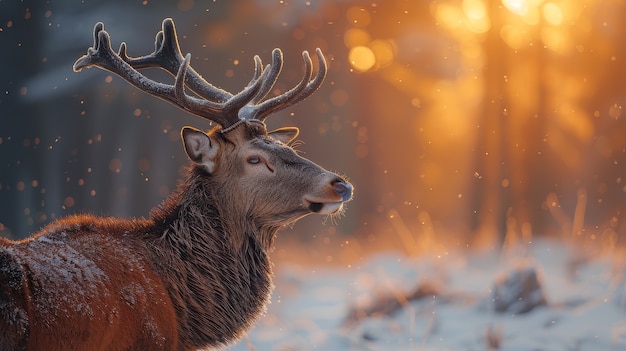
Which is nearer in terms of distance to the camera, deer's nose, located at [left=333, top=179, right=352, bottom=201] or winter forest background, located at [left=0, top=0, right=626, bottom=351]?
deer's nose, located at [left=333, top=179, right=352, bottom=201]

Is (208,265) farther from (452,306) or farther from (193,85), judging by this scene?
(452,306)

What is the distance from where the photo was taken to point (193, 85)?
475cm

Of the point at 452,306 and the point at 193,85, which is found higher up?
the point at 452,306

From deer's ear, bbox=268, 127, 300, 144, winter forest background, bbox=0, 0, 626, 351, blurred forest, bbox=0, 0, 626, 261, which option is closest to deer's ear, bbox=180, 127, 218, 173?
deer's ear, bbox=268, 127, 300, 144

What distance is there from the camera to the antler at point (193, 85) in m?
4.22

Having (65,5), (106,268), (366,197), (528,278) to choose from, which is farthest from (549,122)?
(106,268)

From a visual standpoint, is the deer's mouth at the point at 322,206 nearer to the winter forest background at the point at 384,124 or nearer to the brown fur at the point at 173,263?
the brown fur at the point at 173,263

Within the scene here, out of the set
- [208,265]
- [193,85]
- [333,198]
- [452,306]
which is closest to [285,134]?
[193,85]

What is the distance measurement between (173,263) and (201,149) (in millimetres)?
662

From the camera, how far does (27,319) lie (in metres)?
2.89

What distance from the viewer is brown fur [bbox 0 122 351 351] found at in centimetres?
302

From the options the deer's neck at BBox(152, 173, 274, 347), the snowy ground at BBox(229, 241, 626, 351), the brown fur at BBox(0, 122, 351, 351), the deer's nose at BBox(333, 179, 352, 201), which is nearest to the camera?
the brown fur at BBox(0, 122, 351, 351)

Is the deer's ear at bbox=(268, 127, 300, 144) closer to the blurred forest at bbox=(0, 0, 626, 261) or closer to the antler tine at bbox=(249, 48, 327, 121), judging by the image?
the antler tine at bbox=(249, 48, 327, 121)

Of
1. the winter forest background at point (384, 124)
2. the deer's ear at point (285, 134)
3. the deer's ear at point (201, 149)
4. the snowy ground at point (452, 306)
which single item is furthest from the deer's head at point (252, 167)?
the winter forest background at point (384, 124)
